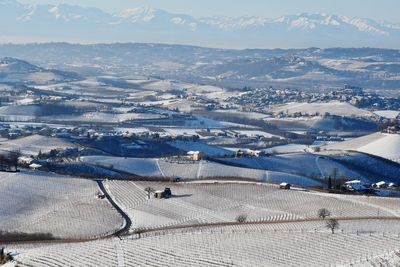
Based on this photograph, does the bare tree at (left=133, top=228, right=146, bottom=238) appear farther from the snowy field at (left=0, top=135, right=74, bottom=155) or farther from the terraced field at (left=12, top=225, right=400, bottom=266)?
the snowy field at (left=0, top=135, right=74, bottom=155)

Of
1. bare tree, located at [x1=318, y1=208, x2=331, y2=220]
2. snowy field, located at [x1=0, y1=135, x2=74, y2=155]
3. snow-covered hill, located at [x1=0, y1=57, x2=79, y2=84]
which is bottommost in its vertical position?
snow-covered hill, located at [x1=0, y1=57, x2=79, y2=84]

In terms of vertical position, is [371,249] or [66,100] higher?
[371,249]

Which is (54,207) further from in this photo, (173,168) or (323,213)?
(173,168)

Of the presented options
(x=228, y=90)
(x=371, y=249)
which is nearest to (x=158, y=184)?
(x=371, y=249)

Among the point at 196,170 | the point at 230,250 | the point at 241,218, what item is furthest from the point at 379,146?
the point at 230,250

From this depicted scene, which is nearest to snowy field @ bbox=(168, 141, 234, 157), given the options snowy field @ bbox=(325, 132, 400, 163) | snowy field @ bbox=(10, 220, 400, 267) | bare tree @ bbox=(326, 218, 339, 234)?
snowy field @ bbox=(325, 132, 400, 163)

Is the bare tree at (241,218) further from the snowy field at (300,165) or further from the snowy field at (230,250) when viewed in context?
the snowy field at (300,165)

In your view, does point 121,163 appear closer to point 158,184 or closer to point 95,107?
point 158,184
